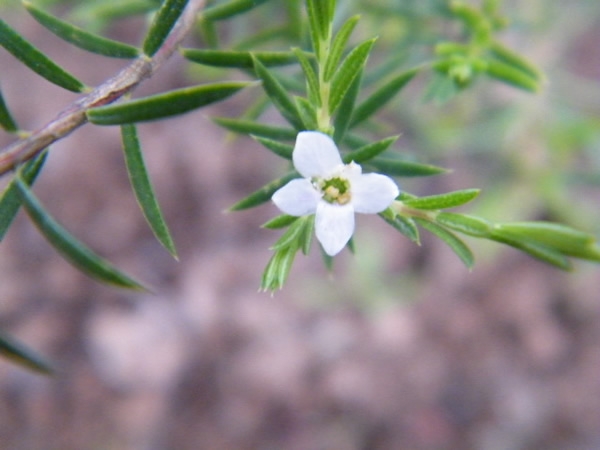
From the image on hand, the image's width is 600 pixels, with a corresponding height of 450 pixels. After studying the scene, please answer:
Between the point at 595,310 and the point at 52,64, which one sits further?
the point at 595,310

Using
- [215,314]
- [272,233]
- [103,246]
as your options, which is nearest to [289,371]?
[215,314]

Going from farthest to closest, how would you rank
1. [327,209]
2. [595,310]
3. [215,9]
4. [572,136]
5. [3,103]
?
[595,310] → [572,136] → [215,9] → [3,103] → [327,209]

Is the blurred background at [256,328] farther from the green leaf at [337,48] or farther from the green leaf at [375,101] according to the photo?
the green leaf at [337,48]

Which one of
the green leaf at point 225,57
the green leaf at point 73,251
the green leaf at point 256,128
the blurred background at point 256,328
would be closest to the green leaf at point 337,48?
the green leaf at point 225,57

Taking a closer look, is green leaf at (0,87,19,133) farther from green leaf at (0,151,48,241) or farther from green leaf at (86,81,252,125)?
green leaf at (86,81,252,125)

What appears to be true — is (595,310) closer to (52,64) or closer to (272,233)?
(272,233)

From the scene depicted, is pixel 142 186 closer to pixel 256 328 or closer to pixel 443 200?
pixel 443 200
